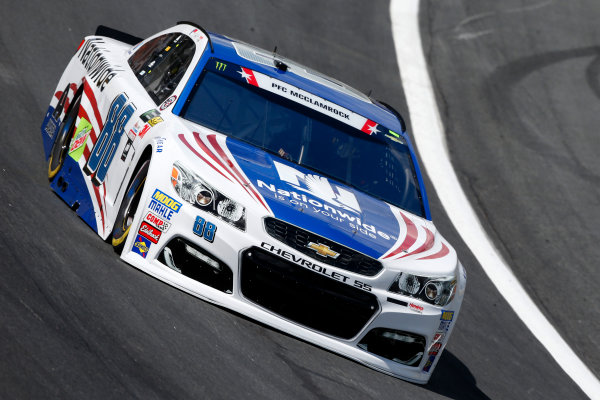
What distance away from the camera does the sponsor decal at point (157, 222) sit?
6.44 meters

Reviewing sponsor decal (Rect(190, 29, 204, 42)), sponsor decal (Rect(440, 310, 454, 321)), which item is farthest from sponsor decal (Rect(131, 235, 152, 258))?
sponsor decal (Rect(190, 29, 204, 42))

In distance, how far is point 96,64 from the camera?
28.9 ft

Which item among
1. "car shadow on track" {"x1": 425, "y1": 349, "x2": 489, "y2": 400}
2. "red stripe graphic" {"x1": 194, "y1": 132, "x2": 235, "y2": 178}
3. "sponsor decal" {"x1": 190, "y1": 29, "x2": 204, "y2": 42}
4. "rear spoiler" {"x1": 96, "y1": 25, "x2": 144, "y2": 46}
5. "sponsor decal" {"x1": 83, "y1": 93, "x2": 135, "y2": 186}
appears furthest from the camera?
"rear spoiler" {"x1": 96, "y1": 25, "x2": 144, "y2": 46}

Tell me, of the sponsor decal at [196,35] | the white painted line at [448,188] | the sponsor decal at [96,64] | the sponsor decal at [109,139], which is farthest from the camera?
the white painted line at [448,188]

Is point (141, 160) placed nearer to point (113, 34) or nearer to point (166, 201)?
point (166, 201)

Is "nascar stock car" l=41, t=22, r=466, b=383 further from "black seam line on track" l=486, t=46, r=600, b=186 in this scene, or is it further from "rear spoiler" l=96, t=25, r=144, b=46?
"black seam line on track" l=486, t=46, r=600, b=186

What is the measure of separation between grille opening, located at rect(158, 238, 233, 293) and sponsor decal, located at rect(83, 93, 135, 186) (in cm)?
133

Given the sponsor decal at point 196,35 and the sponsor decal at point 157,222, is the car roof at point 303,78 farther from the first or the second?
the sponsor decal at point 157,222

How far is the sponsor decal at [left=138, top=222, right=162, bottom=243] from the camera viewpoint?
6500 mm

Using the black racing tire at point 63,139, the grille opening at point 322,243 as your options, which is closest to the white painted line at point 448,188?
the grille opening at point 322,243

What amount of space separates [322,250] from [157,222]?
3.35 feet

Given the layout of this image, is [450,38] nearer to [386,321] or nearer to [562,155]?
[562,155]

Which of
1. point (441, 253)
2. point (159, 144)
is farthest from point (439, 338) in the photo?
point (159, 144)

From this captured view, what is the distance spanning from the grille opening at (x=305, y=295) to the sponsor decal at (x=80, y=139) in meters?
2.42
